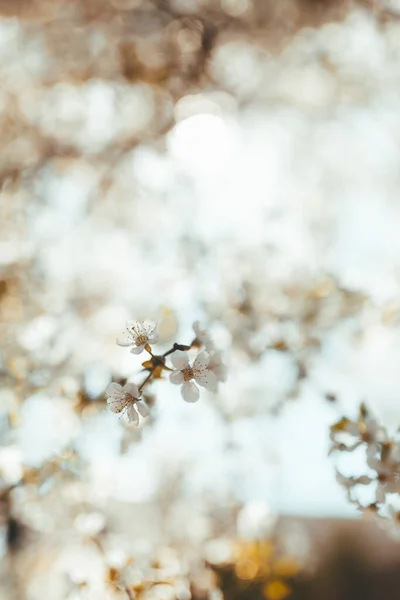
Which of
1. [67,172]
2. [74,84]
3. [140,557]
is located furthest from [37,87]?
[140,557]

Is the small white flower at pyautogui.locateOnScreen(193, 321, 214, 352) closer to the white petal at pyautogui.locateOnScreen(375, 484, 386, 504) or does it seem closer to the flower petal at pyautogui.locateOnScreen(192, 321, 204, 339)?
the flower petal at pyautogui.locateOnScreen(192, 321, 204, 339)

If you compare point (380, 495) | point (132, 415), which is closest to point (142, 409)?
point (132, 415)

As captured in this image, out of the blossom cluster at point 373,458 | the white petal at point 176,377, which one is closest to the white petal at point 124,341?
the white petal at point 176,377

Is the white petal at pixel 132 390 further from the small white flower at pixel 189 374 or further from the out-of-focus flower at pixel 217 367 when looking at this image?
the out-of-focus flower at pixel 217 367

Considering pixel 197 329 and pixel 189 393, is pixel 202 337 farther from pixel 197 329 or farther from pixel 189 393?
pixel 189 393

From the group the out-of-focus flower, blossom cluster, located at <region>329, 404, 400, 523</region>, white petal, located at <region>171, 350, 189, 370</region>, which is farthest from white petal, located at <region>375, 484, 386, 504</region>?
white petal, located at <region>171, 350, 189, 370</region>

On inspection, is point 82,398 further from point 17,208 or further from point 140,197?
point 140,197
